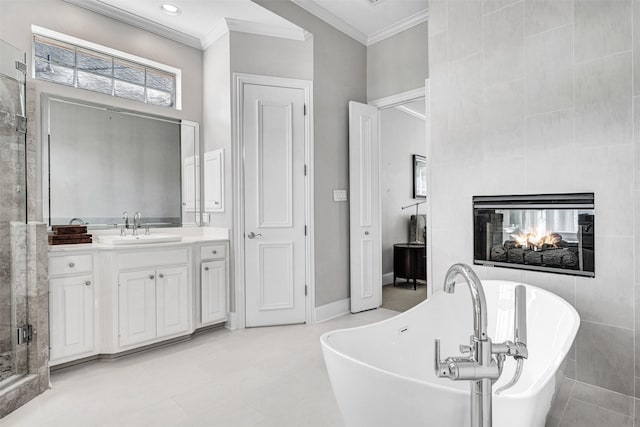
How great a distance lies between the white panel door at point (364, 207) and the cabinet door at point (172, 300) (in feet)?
5.58

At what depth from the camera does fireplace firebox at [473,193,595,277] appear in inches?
86.1

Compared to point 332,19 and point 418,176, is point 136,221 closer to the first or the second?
point 332,19

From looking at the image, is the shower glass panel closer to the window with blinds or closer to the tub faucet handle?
the window with blinds

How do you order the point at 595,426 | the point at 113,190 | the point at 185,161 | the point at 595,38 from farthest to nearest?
the point at 185,161 < the point at 113,190 < the point at 595,38 < the point at 595,426

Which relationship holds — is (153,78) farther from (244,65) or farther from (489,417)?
(489,417)

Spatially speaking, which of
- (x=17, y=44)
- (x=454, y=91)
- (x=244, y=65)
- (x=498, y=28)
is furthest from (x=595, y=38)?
(x=17, y=44)

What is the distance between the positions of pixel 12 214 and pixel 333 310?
2.70 meters

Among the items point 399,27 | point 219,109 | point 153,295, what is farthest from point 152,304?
point 399,27

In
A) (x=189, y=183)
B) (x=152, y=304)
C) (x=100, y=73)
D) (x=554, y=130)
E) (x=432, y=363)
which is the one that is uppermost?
(x=100, y=73)

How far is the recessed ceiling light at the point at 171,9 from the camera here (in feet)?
9.93

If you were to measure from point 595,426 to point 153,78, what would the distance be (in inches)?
163

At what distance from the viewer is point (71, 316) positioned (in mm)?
2395

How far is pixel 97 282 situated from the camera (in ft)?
8.24

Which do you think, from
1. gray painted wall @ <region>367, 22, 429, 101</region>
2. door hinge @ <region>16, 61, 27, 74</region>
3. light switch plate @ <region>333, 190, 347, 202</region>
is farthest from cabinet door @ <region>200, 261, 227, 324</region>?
gray painted wall @ <region>367, 22, 429, 101</region>
